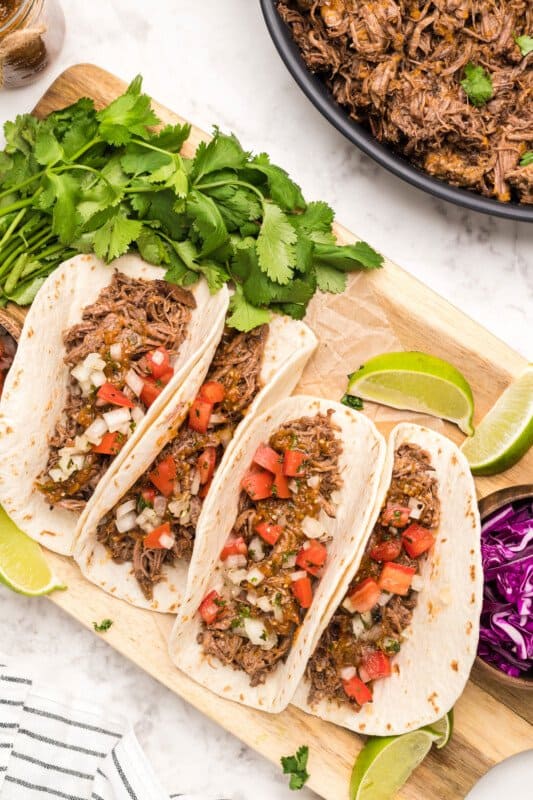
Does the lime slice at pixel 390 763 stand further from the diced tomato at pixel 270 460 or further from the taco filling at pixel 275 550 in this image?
the diced tomato at pixel 270 460

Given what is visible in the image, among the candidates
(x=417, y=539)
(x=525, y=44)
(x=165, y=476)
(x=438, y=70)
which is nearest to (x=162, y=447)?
(x=165, y=476)

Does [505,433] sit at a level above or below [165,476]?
above

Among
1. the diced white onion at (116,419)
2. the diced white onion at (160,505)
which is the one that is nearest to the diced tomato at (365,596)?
the diced white onion at (160,505)

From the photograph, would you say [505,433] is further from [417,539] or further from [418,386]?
[417,539]

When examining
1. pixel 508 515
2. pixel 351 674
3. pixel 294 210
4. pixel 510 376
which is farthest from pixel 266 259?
pixel 351 674

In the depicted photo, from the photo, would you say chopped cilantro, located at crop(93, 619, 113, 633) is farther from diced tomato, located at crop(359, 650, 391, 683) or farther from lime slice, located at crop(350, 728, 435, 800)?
lime slice, located at crop(350, 728, 435, 800)

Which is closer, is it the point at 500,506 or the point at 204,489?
the point at 500,506
